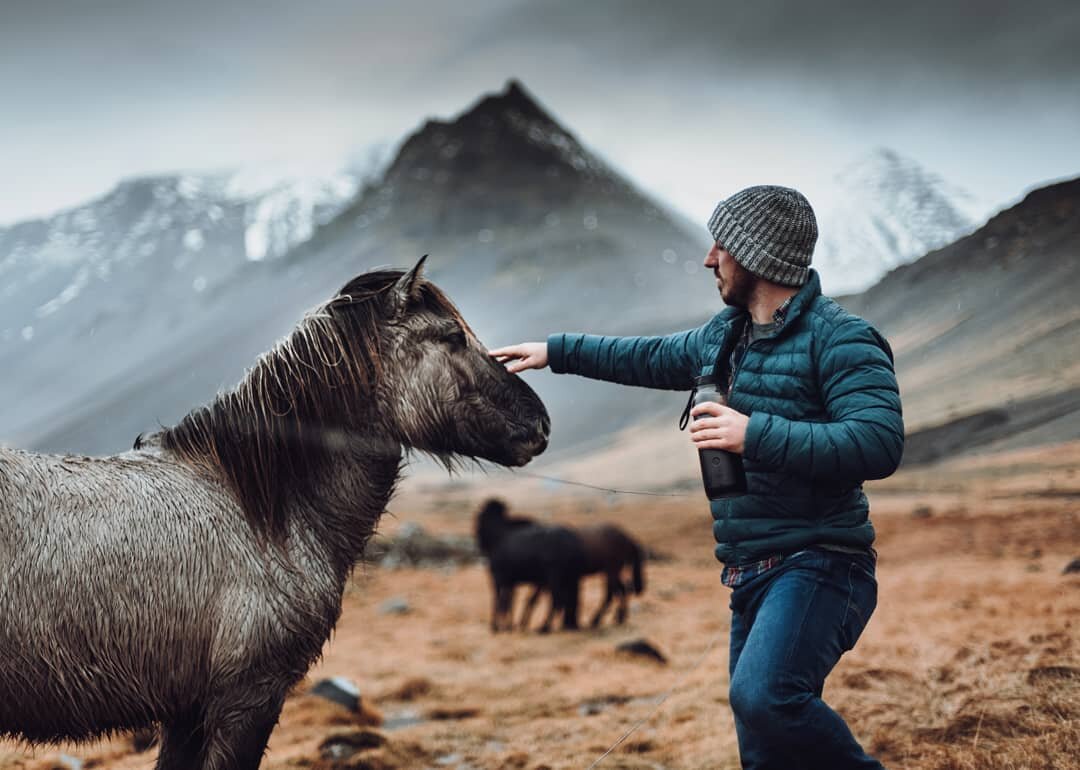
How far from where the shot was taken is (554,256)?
100 ft

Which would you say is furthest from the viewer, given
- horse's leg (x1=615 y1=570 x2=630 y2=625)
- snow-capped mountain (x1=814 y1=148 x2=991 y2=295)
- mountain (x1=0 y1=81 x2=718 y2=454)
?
mountain (x1=0 y1=81 x2=718 y2=454)

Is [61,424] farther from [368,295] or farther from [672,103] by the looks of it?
[368,295]

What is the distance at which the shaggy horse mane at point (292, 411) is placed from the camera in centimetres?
294

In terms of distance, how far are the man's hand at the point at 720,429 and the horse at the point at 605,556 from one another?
8714 millimetres

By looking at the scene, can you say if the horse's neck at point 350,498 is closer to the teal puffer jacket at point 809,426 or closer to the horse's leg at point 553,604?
the teal puffer jacket at point 809,426

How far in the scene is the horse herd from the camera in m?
2.50

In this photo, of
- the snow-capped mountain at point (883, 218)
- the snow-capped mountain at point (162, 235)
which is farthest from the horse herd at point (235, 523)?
the snow-capped mountain at point (162, 235)

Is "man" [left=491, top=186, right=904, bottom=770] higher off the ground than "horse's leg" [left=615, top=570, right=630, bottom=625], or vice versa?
"man" [left=491, top=186, right=904, bottom=770]

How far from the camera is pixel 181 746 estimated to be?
9.31ft

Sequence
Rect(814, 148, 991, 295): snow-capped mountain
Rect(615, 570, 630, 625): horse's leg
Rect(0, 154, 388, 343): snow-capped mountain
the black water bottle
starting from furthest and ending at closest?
Rect(0, 154, 388, 343): snow-capped mountain → Rect(615, 570, 630, 625): horse's leg → Rect(814, 148, 991, 295): snow-capped mountain → the black water bottle

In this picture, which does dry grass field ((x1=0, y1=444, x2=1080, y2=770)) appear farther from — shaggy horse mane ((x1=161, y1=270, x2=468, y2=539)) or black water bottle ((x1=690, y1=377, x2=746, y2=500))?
black water bottle ((x1=690, y1=377, x2=746, y2=500))

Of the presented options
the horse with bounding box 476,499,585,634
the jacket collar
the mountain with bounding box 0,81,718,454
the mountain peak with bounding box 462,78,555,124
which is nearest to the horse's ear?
the jacket collar

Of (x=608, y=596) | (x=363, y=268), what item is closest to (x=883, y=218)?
(x=608, y=596)

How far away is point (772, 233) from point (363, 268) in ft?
30.8
